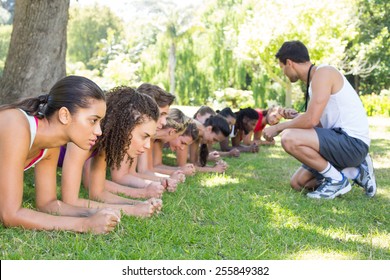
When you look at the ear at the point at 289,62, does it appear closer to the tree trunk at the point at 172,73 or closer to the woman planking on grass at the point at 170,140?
the woman planking on grass at the point at 170,140

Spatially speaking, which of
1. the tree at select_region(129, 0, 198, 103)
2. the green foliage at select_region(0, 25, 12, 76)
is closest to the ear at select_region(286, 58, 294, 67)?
the green foliage at select_region(0, 25, 12, 76)

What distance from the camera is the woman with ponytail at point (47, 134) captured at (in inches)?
115


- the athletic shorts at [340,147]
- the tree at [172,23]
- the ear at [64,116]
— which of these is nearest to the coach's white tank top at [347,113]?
the athletic shorts at [340,147]

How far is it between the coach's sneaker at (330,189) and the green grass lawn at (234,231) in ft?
0.29

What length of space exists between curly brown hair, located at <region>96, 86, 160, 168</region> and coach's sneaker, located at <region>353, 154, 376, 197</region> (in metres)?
2.41

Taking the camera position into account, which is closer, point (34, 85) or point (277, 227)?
point (277, 227)

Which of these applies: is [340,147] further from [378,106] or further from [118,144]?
[378,106]

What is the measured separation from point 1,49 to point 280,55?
14.4 feet

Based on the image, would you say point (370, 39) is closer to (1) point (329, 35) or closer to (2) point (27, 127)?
(1) point (329, 35)

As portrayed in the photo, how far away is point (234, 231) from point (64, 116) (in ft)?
4.37

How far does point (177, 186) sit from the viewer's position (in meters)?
4.73

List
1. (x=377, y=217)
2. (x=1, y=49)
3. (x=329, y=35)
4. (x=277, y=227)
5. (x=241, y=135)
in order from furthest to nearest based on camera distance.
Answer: (x=329, y=35) < (x=241, y=135) < (x=1, y=49) < (x=377, y=217) < (x=277, y=227)

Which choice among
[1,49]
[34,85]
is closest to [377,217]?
[34,85]

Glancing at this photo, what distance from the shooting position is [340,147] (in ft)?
15.8
